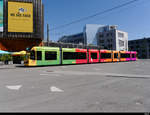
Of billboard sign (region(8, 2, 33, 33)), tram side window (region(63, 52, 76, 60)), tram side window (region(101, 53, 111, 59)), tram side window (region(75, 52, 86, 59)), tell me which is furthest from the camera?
billboard sign (region(8, 2, 33, 33))

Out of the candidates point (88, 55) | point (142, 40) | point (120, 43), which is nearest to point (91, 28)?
point (120, 43)

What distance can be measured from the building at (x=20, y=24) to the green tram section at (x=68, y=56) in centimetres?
1601

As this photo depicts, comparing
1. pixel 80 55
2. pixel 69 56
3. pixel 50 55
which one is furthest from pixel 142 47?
pixel 50 55

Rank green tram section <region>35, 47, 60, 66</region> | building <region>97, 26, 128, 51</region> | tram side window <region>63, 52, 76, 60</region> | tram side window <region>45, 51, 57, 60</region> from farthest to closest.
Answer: building <region>97, 26, 128, 51</region> < tram side window <region>63, 52, 76, 60</region> < tram side window <region>45, 51, 57, 60</region> < green tram section <region>35, 47, 60, 66</region>

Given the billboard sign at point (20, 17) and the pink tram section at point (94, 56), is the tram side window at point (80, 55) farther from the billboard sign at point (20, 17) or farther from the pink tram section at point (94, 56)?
the billboard sign at point (20, 17)

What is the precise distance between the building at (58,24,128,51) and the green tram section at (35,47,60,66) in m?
64.2

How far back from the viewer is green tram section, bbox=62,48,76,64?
66.5 feet

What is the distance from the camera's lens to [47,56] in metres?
18.4

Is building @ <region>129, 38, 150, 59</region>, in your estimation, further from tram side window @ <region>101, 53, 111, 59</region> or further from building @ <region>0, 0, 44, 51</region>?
building @ <region>0, 0, 44, 51</region>

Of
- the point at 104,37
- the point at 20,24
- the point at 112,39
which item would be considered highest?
the point at 104,37

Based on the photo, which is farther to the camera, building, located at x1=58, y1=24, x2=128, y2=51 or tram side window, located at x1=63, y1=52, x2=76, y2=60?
building, located at x1=58, y1=24, x2=128, y2=51

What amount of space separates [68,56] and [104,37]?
7337 cm

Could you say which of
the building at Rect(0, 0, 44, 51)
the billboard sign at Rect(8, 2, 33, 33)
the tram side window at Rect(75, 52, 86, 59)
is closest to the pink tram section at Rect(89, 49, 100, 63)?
the tram side window at Rect(75, 52, 86, 59)

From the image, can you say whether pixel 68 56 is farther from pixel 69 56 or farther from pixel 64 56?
pixel 64 56
